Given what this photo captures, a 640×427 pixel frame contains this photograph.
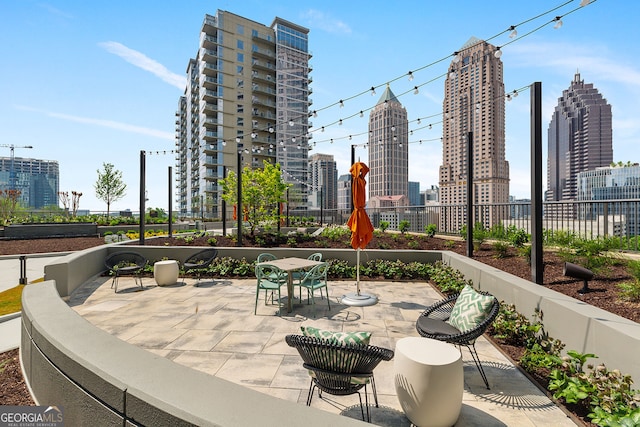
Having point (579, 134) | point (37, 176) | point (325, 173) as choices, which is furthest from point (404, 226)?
point (37, 176)

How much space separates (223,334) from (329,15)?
275 inches

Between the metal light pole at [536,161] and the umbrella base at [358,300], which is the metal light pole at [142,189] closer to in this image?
the umbrella base at [358,300]

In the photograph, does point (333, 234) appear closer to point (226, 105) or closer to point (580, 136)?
point (226, 105)

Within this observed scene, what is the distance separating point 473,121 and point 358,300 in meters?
41.0

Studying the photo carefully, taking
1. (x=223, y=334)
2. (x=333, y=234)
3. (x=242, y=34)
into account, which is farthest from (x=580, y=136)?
(x=223, y=334)

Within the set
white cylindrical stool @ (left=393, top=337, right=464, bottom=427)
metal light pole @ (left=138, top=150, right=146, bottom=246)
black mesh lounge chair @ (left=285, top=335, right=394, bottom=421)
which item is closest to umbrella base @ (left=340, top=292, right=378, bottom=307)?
white cylindrical stool @ (left=393, top=337, right=464, bottom=427)

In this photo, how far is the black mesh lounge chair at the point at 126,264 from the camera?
318 inches

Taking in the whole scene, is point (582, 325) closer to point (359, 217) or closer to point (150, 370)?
point (150, 370)

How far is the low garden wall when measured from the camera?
1.60 meters

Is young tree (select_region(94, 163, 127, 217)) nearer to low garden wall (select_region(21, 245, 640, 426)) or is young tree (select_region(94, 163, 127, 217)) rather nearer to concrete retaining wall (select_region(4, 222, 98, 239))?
concrete retaining wall (select_region(4, 222, 98, 239))

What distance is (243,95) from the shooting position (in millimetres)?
56000

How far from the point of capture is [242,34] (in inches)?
2213

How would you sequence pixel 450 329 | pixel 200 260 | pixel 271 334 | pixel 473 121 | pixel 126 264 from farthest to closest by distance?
pixel 473 121 → pixel 200 260 → pixel 126 264 → pixel 271 334 → pixel 450 329

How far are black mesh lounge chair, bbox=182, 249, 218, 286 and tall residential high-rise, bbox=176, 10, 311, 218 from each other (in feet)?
128
